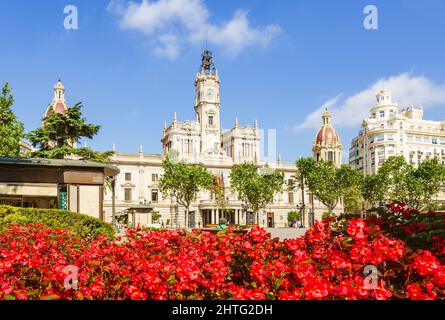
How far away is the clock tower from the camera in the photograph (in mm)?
77062

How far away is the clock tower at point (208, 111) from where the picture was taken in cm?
7706

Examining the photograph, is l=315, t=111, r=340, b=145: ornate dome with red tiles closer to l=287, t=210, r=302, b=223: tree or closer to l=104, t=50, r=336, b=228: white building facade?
l=104, t=50, r=336, b=228: white building facade

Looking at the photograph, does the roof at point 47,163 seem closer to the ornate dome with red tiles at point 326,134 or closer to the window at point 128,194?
the window at point 128,194

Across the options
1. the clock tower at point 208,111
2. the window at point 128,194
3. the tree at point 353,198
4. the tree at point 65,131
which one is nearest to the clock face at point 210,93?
the clock tower at point 208,111

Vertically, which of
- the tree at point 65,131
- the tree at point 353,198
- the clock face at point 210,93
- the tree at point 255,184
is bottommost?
the tree at point 353,198

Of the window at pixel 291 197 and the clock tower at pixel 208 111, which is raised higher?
the clock tower at pixel 208 111

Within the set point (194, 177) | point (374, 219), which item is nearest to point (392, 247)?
point (374, 219)

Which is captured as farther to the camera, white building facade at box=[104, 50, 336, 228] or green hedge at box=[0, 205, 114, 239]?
white building facade at box=[104, 50, 336, 228]

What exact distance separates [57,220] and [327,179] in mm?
50434

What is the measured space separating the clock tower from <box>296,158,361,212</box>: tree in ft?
59.2

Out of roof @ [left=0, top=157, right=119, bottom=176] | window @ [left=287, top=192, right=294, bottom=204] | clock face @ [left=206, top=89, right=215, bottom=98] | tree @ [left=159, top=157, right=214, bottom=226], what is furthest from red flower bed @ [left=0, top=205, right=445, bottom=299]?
window @ [left=287, top=192, right=294, bottom=204]

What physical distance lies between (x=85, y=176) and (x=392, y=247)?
20025 millimetres

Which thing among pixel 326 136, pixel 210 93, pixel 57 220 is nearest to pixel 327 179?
pixel 210 93

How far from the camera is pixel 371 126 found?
9438 centimetres
